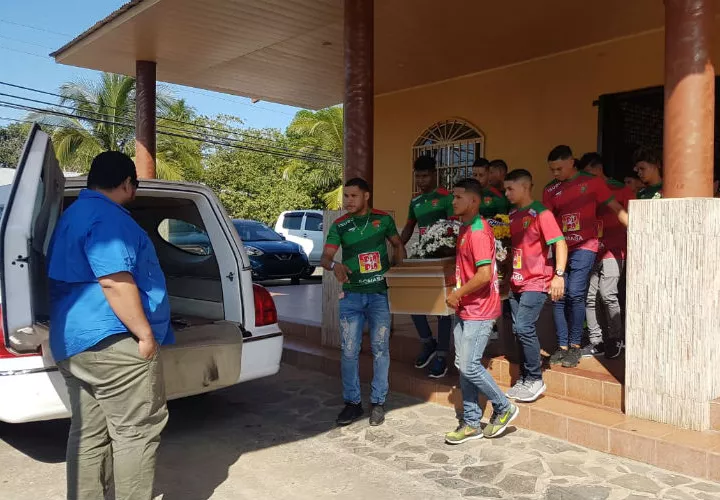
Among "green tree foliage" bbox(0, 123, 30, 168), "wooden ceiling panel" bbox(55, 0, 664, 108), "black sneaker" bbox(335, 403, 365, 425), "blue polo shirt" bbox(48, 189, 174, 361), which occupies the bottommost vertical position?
"black sneaker" bbox(335, 403, 365, 425)

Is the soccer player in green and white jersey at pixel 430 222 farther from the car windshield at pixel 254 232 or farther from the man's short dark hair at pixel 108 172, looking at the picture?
the car windshield at pixel 254 232

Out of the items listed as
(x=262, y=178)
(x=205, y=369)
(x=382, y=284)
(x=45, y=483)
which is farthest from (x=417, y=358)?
(x=262, y=178)

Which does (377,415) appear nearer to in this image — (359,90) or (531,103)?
(359,90)

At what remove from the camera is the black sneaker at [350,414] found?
473cm

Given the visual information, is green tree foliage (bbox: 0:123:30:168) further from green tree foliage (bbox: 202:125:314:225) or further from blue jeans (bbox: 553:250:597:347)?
blue jeans (bbox: 553:250:597:347)

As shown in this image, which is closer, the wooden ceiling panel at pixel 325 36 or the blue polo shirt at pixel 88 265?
the blue polo shirt at pixel 88 265

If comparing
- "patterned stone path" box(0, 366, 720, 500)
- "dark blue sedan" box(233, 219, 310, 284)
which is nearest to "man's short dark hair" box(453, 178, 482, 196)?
"patterned stone path" box(0, 366, 720, 500)

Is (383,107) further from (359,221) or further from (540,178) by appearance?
(359,221)

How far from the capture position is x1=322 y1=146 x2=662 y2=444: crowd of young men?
13.5ft

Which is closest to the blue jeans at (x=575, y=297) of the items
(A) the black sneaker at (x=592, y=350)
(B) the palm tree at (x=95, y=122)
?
(A) the black sneaker at (x=592, y=350)

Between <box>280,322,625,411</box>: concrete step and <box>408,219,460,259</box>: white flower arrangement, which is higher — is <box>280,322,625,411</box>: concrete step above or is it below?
below

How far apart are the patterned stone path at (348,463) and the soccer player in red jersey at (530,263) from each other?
0.63 m

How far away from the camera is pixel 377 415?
4.71m

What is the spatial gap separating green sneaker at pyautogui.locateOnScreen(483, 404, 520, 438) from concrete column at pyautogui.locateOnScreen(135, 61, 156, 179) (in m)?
6.70
